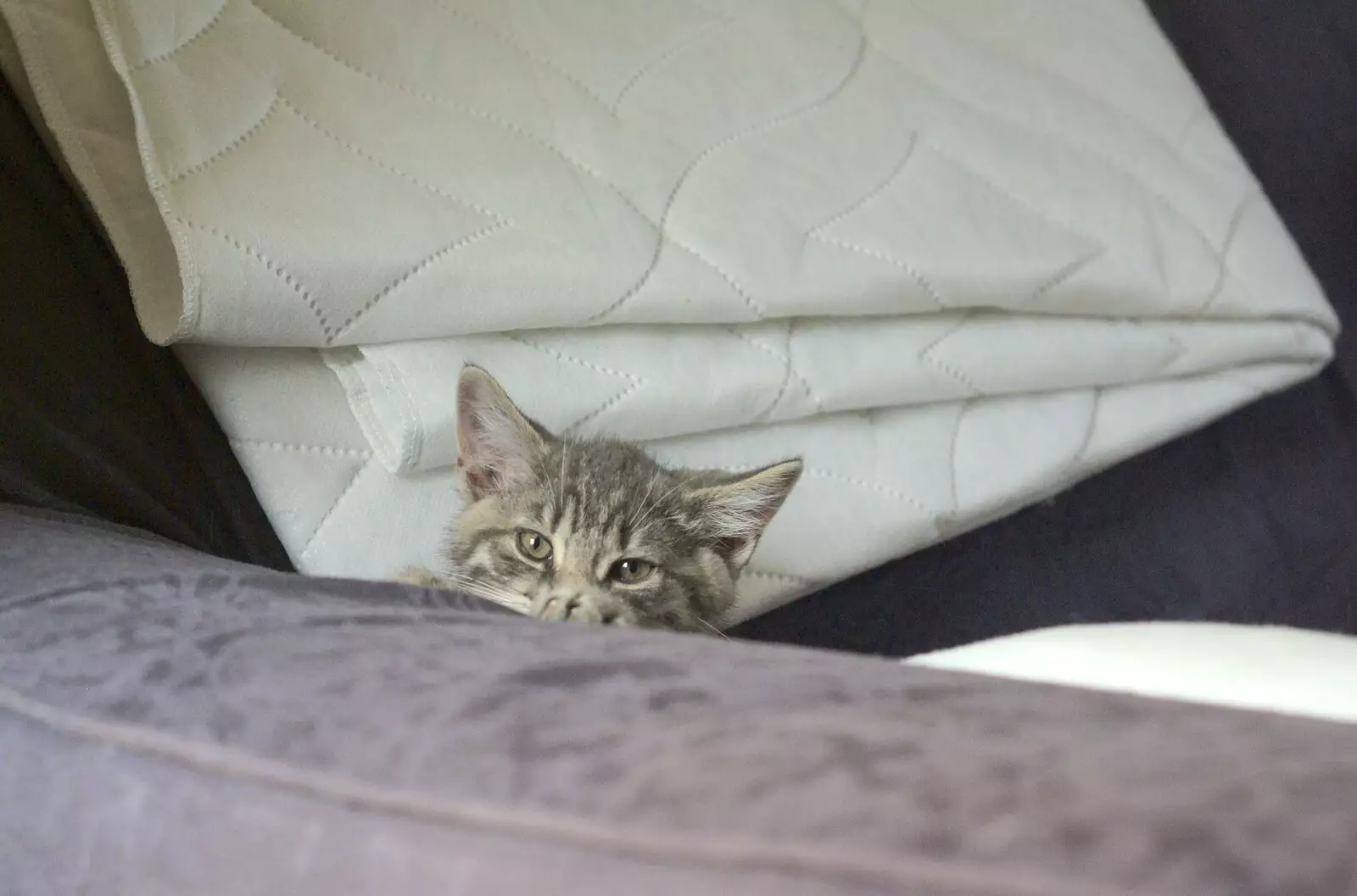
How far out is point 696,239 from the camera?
79 centimetres

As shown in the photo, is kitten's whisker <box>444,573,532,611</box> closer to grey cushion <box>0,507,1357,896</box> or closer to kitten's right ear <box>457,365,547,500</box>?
kitten's right ear <box>457,365,547,500</box>

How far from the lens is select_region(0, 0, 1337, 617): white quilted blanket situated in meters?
0.67

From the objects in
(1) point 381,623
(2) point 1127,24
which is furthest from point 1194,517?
(1) point 381,623

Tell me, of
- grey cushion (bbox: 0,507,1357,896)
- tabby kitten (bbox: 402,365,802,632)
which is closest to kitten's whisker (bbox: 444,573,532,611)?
tabby kitten (bbox: 402,365,802,632)

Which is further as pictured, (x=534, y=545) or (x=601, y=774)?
(x=534, y=545)

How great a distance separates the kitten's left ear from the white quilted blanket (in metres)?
0.07

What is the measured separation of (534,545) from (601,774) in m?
0.56

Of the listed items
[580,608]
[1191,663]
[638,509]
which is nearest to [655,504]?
[638,509]

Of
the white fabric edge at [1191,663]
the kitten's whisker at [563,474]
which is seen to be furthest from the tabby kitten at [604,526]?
the white fabric edge at [1191,663]

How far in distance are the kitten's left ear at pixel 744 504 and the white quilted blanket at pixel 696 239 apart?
2.9 inches

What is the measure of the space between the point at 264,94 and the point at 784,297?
421 mm

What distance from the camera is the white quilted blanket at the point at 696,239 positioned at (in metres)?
0.67

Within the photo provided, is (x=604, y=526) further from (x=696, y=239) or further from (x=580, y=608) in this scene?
(x=696, y=239)

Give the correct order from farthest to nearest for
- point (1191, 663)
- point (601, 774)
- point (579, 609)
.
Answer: point (579, 609) < point (1191, 663) < point (601, 774)
